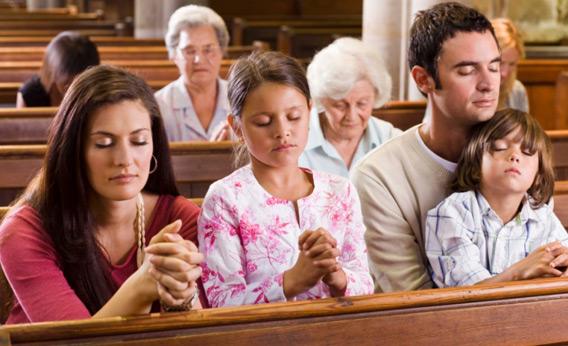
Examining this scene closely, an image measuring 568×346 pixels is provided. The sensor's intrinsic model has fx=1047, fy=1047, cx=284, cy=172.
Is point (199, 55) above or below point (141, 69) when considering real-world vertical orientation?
above

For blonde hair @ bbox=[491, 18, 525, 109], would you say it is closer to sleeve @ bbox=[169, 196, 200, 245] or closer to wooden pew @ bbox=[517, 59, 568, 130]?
wooden pew @ bbox=[517, 59, 568, 130]

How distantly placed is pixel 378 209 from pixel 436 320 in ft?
3.06

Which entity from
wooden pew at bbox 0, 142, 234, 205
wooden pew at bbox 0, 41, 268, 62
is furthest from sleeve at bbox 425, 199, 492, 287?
wooden pew at bbox 0, 41, 268, 62

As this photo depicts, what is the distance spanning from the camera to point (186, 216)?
8.97ft

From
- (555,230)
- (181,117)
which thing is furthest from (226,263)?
(181,117)

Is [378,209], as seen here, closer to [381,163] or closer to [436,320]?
[381,163]

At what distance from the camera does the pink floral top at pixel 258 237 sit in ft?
8.45

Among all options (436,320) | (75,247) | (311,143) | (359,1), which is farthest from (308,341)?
(359,1)

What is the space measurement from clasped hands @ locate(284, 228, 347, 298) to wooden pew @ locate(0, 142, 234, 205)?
6.20 feet

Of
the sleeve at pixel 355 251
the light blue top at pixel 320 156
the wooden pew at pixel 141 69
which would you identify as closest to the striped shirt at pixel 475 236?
the sleeve at pixel 355 251

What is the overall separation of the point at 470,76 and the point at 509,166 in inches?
11.8

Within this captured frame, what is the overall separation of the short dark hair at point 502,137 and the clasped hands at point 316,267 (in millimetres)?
714

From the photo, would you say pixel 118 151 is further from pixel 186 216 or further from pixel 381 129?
pixel 381 129

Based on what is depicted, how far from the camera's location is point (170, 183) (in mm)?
2758
